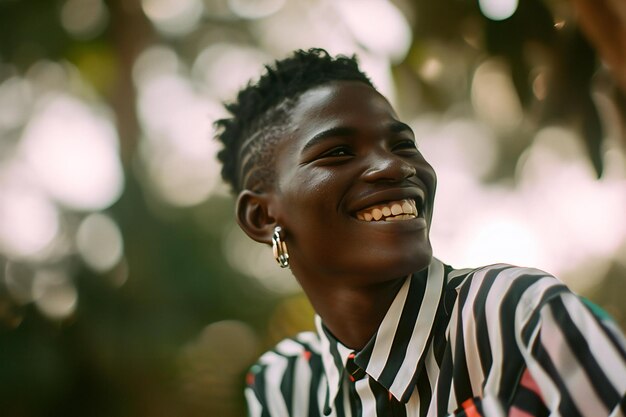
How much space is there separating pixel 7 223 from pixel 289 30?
1.81 metres

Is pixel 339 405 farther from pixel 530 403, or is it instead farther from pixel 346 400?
pixel 530 403

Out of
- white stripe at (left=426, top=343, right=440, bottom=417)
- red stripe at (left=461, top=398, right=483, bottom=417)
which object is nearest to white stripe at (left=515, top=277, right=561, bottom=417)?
red stripe at (left=461, top=398, right=483, bottom=417)

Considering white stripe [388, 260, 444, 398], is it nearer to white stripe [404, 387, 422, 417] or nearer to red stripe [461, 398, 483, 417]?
white stripe [404, 387, 422, 417]

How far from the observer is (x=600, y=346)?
90 cm

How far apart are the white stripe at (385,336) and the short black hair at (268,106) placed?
395 mm

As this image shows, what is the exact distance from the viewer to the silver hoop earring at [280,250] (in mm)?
1414

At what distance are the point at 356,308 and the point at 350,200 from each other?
0.21 metres

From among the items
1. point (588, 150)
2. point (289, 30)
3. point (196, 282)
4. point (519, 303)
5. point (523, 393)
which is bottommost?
point (523, 393)

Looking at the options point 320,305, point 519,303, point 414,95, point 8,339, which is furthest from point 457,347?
point 8,339

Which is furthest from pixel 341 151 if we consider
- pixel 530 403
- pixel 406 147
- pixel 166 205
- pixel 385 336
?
pixel 166 205

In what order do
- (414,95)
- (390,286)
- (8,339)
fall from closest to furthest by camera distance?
(390,286)
(414,95)
(8,339)

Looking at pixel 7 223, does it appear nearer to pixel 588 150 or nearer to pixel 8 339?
pixel 8 339

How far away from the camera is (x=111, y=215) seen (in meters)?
4.02

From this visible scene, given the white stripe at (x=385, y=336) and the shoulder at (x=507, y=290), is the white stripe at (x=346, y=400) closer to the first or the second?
the white stripe at (x=385, y=336)
